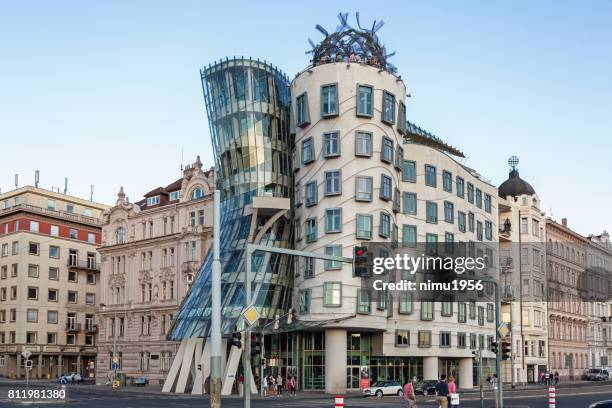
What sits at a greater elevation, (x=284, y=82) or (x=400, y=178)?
A: (x=284, y=82)

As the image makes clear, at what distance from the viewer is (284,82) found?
74.9 meters

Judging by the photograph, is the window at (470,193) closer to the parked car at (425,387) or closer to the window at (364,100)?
the window at (364,100)

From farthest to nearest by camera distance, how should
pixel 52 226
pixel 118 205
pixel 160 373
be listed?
pixel 52 226 → pixel 118 205 → pixel 160 373

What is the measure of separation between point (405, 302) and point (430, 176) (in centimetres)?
1276

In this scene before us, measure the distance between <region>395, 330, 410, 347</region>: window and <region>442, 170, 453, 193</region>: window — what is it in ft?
50.5

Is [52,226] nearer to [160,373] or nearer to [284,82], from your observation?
[160,373]

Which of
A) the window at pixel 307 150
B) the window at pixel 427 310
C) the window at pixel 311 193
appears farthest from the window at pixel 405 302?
the window at pixel 307 150

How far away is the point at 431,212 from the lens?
7494 cm

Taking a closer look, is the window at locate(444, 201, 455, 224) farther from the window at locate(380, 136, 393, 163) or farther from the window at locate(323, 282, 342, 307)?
the window at locate(323, 282, 342, 307)

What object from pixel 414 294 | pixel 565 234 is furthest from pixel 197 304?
pixel 565 234

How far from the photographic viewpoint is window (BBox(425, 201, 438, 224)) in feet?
245

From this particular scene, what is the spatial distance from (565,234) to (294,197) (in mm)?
52614

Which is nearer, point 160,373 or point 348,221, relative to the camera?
point 348,221

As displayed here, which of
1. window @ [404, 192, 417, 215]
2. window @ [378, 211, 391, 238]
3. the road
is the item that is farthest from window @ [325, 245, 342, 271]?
window @ [404, 192, 417, 215]
